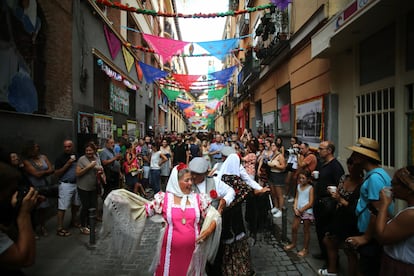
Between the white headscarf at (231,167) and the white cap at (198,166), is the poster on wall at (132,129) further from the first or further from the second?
the white cap at (198,166)

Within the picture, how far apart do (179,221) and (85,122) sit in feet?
22.3

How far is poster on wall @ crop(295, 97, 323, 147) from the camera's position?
23.4 ft

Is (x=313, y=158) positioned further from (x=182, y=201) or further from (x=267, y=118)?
(x=267, y=118)

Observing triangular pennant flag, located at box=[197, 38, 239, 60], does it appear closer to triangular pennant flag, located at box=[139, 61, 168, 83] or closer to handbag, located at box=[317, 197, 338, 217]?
triangular pennant flag, located at box=[139, 61, 168, 83]

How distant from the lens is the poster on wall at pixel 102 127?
9.23m

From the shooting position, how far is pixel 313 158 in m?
5.04

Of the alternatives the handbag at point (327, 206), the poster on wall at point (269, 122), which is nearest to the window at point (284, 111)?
the poster on wall at point (269, 122)

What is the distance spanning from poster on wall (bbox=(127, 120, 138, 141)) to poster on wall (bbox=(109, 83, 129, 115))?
A: 29.1 inches

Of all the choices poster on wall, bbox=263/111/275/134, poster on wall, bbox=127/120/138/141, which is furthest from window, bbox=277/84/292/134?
poster on wall, bbox=127/120/138/141

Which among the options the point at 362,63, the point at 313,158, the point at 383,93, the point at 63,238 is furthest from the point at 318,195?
the point at 63,238

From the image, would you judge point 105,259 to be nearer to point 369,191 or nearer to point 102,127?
point 369,191

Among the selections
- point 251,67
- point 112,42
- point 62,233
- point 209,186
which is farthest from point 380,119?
point 251,67

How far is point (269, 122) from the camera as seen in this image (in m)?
12.8

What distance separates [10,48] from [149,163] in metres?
4.82
